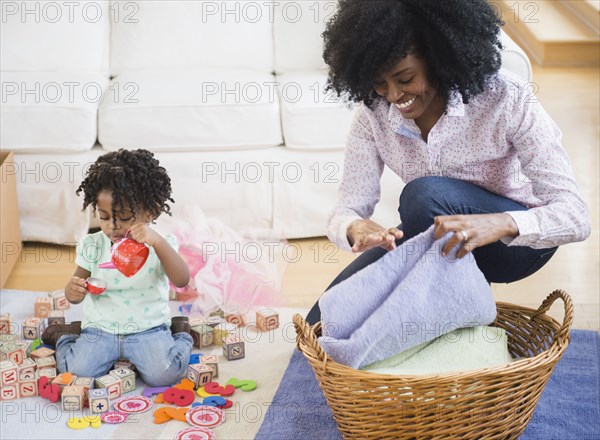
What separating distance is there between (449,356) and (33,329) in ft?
3.42

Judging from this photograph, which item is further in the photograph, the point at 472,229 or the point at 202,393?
the point at 202,393

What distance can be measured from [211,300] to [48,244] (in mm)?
695

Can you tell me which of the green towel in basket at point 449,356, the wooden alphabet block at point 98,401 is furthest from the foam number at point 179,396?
the green towel in basket at point 449,356

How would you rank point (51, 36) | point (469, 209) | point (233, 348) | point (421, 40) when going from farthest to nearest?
point (51, 36) → point (233, 348) → point (469, 209) → point (421, 40)

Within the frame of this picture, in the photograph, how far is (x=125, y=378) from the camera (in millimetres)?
1791

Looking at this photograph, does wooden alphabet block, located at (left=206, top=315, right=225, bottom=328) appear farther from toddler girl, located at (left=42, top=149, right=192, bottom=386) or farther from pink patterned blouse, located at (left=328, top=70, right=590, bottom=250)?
pink patterned blouse, located at (left=328, top=70, right=590, bottom=250)

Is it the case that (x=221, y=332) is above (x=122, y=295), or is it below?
below

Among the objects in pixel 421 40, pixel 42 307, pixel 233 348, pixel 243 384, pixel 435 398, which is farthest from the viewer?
pixel 42 307

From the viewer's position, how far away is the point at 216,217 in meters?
2.56

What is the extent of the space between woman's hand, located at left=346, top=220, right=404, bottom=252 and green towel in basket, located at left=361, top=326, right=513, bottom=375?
0.18 meters

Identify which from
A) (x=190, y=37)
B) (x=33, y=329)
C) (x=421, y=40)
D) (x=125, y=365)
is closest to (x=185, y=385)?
(x=125, y=365)

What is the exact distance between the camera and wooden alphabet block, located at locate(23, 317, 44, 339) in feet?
6.70

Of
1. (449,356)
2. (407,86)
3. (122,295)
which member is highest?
(407,86)

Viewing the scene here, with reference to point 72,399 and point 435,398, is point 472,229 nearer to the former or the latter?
point 435,398
